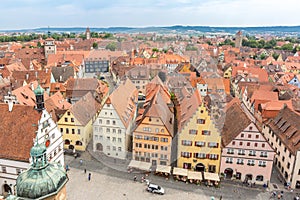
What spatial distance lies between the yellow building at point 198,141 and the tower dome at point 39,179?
21230 mm

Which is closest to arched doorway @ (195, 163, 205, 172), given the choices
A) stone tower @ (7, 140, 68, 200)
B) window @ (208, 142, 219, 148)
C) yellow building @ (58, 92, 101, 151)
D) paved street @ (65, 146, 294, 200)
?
paved street @ (65, 146, 294, 200)

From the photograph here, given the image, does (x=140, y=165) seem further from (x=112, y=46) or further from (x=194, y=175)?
(x=112, y=46)

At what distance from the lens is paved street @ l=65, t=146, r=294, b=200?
29.9 meters

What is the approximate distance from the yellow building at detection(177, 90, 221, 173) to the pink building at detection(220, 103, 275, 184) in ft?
4.35

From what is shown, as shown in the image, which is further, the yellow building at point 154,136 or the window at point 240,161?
the yellow building at point 154,136

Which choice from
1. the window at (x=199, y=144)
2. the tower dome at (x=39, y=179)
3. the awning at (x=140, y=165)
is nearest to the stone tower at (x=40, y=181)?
the tower dome at (x=39, y=179)

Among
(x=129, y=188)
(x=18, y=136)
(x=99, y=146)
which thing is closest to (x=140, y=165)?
(x=129, y=188)

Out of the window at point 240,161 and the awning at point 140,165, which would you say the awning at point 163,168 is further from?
the window at point 240,161

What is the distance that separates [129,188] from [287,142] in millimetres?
20194

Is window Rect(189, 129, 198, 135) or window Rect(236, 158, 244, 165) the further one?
window Rect(236, 158, 244, 165)

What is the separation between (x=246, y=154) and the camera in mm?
32719

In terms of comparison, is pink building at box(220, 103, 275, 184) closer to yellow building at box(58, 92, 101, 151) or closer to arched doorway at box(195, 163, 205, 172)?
arched doorway at box(195, 163, 205, 172)

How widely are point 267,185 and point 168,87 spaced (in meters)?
21.7

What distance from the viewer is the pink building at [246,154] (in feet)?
105
